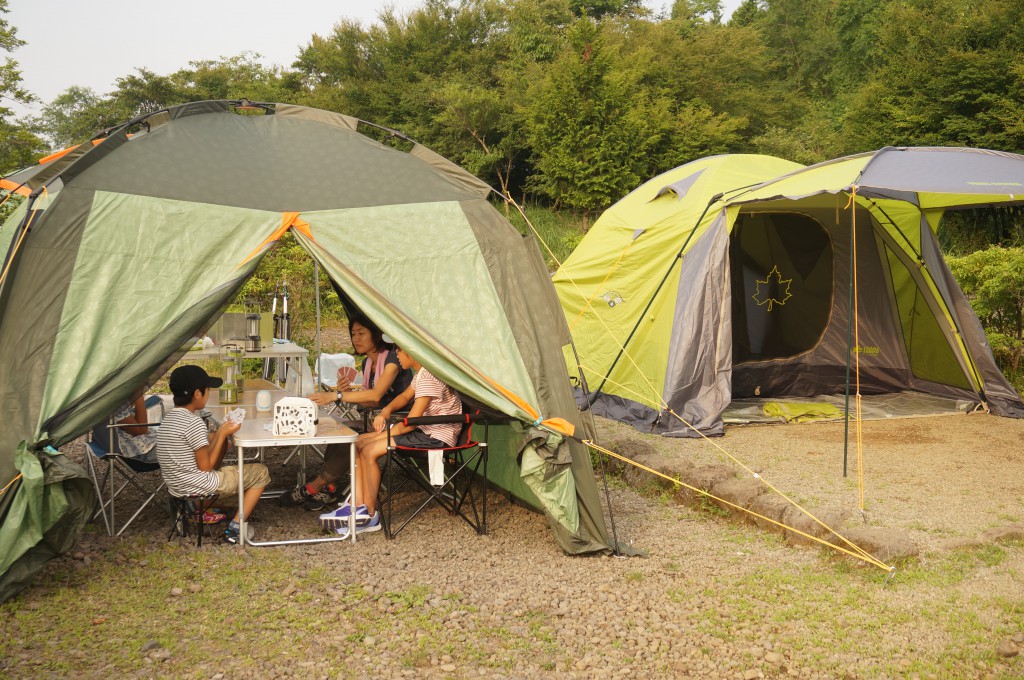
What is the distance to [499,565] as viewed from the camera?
4062 millimetres

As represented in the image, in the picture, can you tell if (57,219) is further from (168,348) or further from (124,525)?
(124,525)

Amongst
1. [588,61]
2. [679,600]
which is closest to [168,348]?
[679,600]

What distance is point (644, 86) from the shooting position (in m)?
18.8

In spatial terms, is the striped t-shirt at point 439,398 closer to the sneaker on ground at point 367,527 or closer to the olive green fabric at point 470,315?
the olive green fabric at point 470,315

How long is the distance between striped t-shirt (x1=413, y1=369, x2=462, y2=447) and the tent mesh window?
387 cm

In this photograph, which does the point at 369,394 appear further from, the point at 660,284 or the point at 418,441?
the point at 660,284

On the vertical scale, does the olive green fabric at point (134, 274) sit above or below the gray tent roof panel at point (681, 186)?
below

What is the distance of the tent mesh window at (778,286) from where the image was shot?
7684 mm

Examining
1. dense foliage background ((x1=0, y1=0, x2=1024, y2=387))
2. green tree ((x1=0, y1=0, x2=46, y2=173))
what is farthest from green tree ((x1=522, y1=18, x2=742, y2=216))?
green tree ((x1=0, y1=0, x2=46, y2=173))

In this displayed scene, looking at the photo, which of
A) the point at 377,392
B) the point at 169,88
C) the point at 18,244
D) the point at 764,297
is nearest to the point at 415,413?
the point at 377,392

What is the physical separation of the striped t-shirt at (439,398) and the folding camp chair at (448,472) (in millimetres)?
76

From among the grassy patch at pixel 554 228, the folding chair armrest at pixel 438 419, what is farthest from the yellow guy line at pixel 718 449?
the grassy patch at pixel 554 228

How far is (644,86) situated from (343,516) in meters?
16.3

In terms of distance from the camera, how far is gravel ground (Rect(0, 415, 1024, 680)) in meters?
3.07
